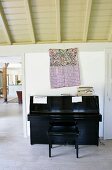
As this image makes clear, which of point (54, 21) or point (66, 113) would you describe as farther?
point (66, 113)

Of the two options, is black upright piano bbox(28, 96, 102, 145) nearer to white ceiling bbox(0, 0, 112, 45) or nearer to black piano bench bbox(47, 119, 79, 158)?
black piano bench bbox(47, 119, 79, 158)

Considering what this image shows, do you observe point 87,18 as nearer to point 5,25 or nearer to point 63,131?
point 5,25

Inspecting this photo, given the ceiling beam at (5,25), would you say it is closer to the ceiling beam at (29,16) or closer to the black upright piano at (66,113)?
the ceiling beam at (29,16)

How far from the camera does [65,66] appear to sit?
4461mm

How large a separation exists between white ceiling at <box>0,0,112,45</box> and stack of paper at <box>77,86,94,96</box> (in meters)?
1.07

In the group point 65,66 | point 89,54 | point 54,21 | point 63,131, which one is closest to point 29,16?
point 54,21

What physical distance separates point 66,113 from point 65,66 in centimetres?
109

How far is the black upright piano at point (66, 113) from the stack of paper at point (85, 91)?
0.54 ft

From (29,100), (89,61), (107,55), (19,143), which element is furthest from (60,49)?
(19,143)

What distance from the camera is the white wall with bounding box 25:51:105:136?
447 cm

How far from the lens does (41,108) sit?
4195mm

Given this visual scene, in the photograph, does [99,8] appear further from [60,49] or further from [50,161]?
[50,161]

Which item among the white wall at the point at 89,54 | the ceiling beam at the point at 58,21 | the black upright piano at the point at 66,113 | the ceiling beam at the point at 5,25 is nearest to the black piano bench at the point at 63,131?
the black upright piano at the point at 66,113

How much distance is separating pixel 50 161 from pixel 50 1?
277 centimetres
